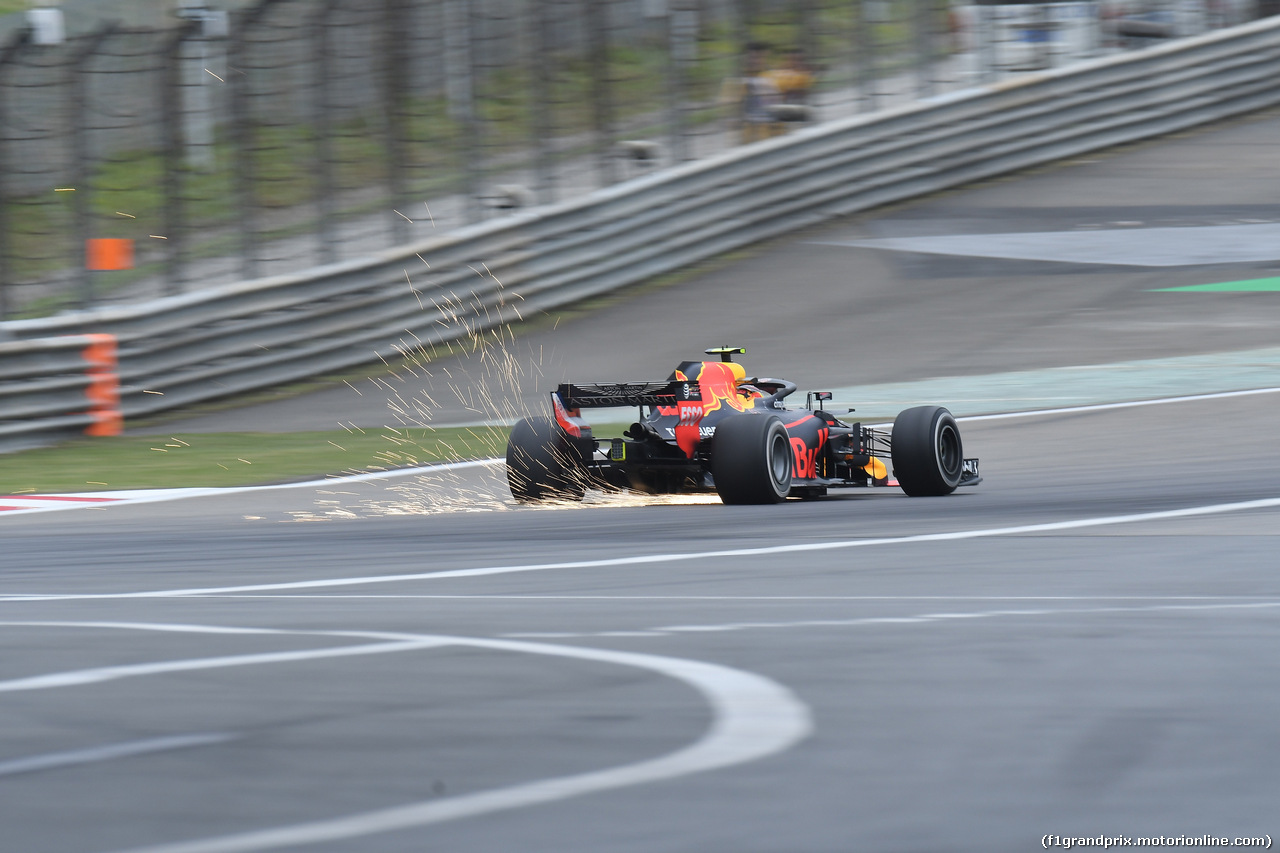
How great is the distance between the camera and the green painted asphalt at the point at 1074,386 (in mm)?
15391

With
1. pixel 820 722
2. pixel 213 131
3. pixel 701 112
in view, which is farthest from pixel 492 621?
pixel 701 112

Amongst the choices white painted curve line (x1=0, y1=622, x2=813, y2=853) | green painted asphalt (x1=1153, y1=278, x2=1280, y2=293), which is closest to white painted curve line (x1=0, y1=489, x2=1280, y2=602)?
white painted curve line (x1=0, y1=622, x2=813, y2=853)

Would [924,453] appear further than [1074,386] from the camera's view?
No

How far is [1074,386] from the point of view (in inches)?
641

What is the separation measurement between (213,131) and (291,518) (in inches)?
411

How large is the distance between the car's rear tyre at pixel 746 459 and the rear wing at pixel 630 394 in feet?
1.82

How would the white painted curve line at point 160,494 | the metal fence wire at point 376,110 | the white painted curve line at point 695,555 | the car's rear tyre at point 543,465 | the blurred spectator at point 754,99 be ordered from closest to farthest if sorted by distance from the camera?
the white painted curve line at point 695,555 < the car's rear tyre at point 543,465 < the white painted curve line at point 160,494 < the metal fence wire at point 376,110 < the blurred spectator at point 754,99

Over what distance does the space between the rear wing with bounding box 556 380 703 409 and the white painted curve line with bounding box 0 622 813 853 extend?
5.80 metres

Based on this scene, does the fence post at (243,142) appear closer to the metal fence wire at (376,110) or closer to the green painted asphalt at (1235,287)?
the metal fence wire at (376,110)

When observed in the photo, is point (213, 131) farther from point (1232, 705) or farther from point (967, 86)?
point (1232, 705)

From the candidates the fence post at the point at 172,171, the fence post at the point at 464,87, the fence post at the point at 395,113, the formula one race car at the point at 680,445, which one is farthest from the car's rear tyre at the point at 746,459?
the fence post at the point at 464,87

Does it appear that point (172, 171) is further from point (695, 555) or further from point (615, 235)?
point (695, 555)

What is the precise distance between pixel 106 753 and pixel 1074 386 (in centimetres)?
1377

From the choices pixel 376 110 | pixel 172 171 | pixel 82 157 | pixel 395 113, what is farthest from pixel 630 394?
pixel 376 110
